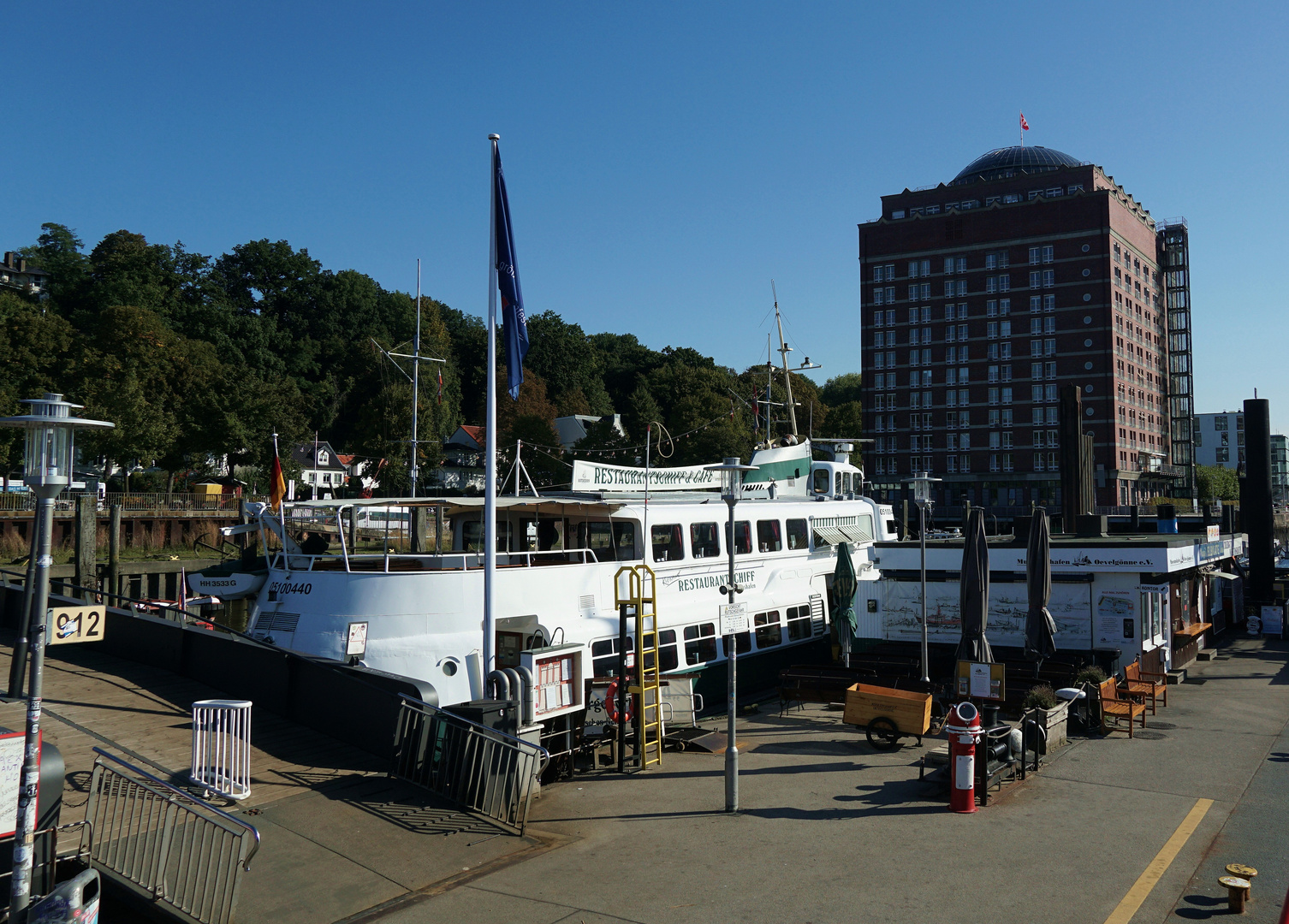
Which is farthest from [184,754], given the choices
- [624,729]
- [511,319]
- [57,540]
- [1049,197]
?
[1049,197]

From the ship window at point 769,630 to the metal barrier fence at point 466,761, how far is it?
11.1m

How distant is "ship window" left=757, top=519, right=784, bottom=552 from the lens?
74.4ft

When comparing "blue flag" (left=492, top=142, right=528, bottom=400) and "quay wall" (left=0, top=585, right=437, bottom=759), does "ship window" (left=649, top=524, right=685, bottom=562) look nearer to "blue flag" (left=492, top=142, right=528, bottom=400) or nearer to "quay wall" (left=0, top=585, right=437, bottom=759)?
"blue flag" (left=492, top=142, right=528, bottom=400)

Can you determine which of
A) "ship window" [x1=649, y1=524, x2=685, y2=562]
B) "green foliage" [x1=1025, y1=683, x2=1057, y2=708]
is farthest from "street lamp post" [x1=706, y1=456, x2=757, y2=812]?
"green foliage" [x1=1025, y1=683, x2=1057, y2=708]

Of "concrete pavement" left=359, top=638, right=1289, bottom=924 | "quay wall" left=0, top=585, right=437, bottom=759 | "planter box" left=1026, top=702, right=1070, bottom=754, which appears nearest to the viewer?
"concrete pavement" left=359, top=638, right=1289, bottom=924

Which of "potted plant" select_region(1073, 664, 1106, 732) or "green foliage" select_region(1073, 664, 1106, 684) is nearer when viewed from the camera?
"potted plant" select_region(1073, 664, 1106, 732)

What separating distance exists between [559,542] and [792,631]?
7.50 meters

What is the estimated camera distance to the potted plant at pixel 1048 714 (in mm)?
14242

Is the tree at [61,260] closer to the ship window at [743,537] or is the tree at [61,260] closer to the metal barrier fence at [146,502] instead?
the metal barrier fence at [146,502]

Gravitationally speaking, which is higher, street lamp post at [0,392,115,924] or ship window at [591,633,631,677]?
street lamp post at [0,392,115,924]

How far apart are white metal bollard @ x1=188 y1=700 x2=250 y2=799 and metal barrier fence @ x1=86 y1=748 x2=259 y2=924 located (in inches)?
32.1

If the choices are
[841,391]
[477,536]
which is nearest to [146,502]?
[477,536]

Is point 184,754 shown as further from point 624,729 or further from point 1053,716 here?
point 1053,716

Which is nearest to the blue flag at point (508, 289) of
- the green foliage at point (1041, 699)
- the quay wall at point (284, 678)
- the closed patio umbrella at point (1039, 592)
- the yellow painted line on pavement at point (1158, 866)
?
the quay wall at point (284, 678)
